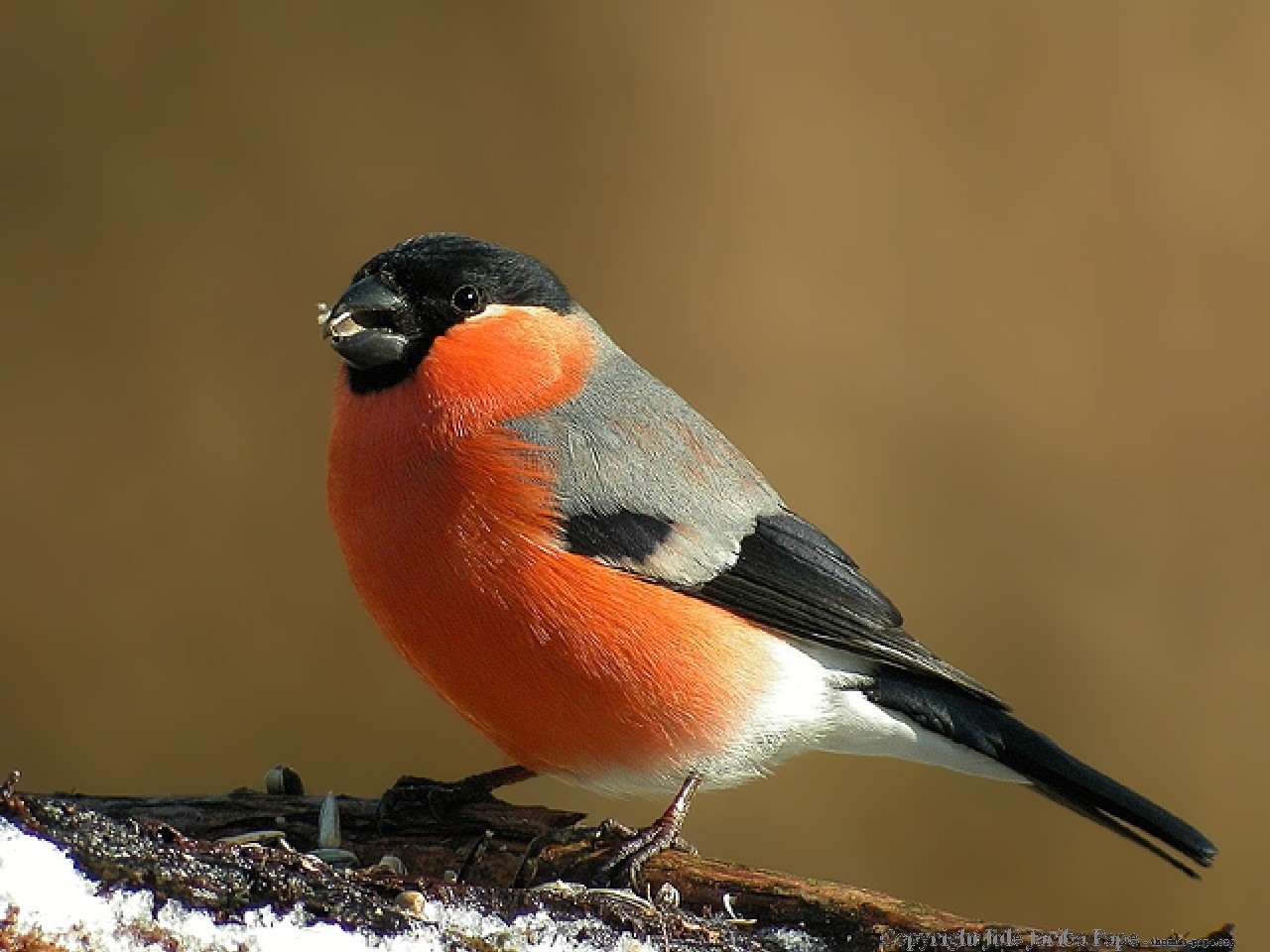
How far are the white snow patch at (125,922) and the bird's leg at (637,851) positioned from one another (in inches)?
25.3

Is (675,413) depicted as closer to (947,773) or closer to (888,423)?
(888,423)

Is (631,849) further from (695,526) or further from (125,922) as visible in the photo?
(125,922)

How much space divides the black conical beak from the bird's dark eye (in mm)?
107

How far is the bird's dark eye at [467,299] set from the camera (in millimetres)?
2756

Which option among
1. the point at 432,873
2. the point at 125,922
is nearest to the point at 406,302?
the point at 432,873

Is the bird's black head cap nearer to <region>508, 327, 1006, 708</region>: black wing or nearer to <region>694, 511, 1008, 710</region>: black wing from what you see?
<region>508, 327, 1006, 708</region>: black wing

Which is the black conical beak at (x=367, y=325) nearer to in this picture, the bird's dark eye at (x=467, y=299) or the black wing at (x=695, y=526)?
the bird's dark eye at (x=467, y=299)

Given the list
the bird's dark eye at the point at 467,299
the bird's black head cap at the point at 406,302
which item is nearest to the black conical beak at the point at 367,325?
the bird's black head cap at the point at 406,302

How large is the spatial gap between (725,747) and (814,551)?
0.46m

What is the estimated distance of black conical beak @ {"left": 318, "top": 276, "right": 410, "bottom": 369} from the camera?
263cm

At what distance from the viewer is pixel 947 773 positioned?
166 inches

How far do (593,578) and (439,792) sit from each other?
0.56 m

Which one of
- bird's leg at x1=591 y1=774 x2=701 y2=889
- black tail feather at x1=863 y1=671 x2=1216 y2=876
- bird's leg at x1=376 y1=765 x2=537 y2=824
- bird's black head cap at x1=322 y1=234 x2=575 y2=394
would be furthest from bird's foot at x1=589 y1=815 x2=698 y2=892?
bird's black head cap at x1=322 y1=234 x2=575 y2=394

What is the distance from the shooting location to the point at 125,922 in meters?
1.67
